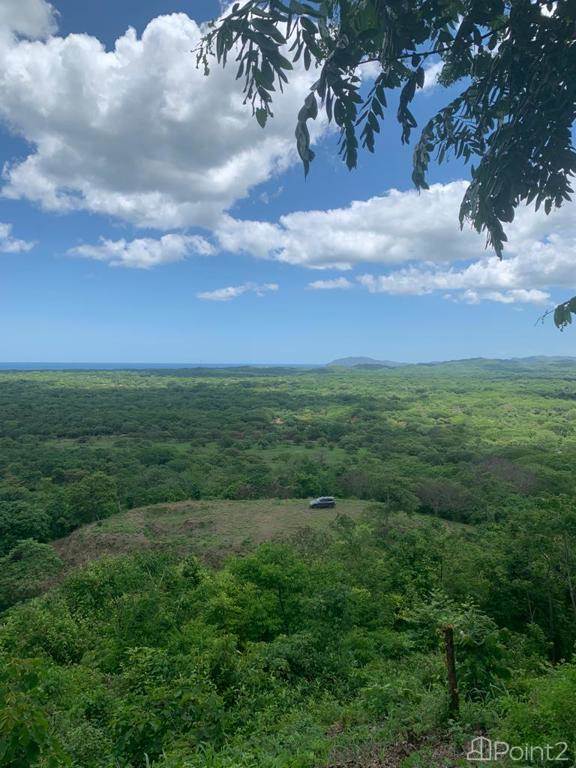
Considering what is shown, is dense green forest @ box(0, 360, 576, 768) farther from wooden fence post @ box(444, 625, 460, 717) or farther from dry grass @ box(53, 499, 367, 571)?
dry grass @ box(53, 499, 367, 571)

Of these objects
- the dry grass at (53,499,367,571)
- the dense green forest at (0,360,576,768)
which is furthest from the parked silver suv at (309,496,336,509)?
the dense green forest at (0,360,576,768)

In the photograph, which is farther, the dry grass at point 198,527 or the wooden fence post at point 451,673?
the dry grass at point 198,527

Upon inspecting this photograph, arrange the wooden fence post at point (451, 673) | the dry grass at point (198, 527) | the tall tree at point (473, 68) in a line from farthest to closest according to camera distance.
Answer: the dry grass at point (198, 527) < the wooden fence post at point (451, 673) < the tall tree at point (473, 68)

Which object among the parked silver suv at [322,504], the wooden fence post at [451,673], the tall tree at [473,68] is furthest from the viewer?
the parked silver suv at [322,504]

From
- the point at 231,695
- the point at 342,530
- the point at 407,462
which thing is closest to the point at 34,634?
the point at 231,695

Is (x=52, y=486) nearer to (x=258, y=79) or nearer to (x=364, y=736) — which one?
(x=364, y=736)

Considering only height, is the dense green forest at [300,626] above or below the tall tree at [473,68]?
below

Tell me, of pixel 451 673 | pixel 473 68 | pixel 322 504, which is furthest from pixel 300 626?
pixel 322 504

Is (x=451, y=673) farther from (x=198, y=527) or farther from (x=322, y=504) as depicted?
(x=322, y=504)

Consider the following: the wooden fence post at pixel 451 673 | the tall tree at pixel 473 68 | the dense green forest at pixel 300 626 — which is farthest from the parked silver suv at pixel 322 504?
the tall tree at pixel 473 68

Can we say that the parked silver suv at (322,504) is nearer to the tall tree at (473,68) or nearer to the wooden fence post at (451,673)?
the wooden fence post at (451,673)
